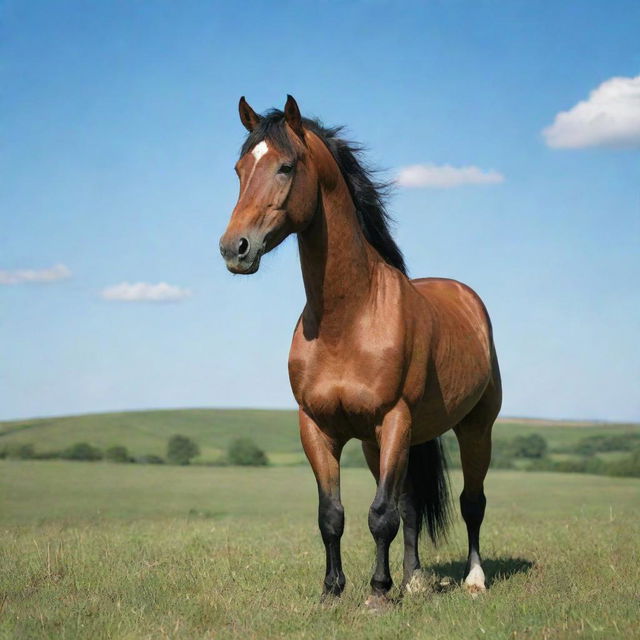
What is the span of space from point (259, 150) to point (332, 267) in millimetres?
969

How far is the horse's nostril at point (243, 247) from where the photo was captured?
509 centimetres

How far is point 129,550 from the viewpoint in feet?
28.1

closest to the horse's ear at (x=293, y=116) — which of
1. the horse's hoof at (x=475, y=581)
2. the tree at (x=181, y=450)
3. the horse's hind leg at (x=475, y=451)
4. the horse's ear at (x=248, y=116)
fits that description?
the horse's ear at (x=248, y=116)

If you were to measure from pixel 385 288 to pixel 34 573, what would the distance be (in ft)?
12.5

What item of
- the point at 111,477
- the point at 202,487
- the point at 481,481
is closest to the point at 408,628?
the point at 481,481

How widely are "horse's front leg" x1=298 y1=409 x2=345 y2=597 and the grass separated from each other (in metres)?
0.22

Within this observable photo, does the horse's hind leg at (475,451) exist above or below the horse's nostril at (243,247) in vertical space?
below

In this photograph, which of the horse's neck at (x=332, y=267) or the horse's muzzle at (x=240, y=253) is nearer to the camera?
the horse's muzzle at (x=240, y=253)

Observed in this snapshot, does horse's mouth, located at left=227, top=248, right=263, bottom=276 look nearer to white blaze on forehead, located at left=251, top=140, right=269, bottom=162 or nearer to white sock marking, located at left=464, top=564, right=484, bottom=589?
white blaze on forehead, located at left=251, top=140, right=269, bottom=162

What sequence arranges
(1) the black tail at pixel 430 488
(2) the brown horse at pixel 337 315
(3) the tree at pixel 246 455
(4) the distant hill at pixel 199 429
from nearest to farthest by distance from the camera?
(2) the brown horse at pixel 337 315, (1) the black tail at pixel 430 488, (3) the tree at pixel 246 455, (4) the distant hill at pixel 199 429

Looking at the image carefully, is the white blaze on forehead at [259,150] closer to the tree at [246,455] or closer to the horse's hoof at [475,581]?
the horse's hoof at [475,581]

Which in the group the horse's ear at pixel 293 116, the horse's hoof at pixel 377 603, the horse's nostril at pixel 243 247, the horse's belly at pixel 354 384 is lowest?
the horse's hoof at pixel 377 603

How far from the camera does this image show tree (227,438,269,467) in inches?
942

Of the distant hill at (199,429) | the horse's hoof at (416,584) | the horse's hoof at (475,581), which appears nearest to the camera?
the horse's hoof at (416,584)
